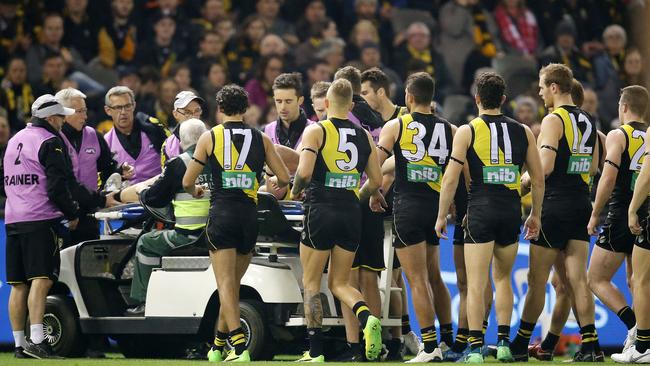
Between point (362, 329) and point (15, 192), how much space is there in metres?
3.40

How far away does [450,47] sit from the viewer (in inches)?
816

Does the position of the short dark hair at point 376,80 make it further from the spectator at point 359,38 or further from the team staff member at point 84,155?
the spectator at point 359,38

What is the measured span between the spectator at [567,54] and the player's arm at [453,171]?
371 inches

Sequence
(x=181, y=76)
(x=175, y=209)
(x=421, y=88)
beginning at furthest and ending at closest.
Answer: (x=181, y=76) < (x=175, y=209) < (x=421, y=88)

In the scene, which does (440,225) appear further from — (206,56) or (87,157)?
(206,56)

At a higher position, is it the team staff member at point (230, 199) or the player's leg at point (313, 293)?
the team staff member at point (230, 199)

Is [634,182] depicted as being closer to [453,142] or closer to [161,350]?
[453,142]

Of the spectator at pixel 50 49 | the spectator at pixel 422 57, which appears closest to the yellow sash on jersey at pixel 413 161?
the spectator at pixel 50 49

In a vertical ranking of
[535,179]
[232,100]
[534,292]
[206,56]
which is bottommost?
[534,292]

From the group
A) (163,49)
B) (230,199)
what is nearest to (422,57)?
(163,49)

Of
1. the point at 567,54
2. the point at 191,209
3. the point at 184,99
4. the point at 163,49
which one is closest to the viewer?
the point at 191,209

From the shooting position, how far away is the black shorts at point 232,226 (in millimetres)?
11719

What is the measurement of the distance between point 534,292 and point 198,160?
3.06 meters

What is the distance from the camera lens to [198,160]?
38.4ft
